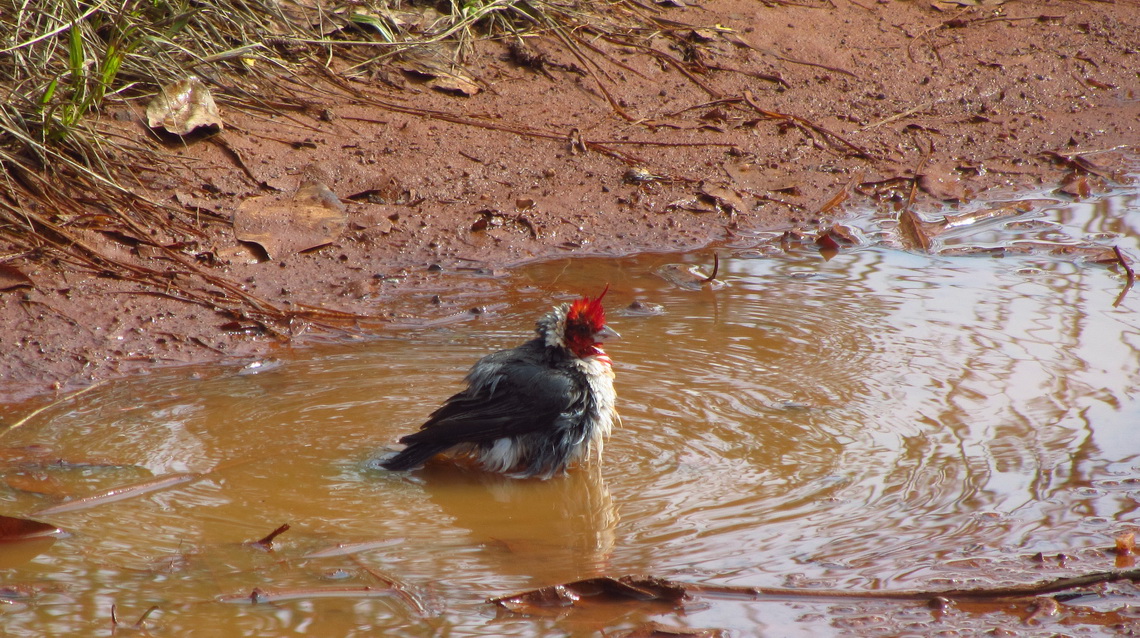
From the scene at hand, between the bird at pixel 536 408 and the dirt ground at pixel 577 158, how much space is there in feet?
4.71

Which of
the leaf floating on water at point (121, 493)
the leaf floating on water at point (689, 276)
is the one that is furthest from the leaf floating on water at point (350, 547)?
the leaf floating on water at point (689, 276)

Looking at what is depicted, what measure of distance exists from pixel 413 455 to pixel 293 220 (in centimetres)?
265

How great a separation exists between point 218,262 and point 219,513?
256cm

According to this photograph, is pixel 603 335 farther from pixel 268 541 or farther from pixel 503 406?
pixel 268 541

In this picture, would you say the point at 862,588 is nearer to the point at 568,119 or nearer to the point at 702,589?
the point at 702,589

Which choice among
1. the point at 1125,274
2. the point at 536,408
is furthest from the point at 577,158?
the point at 1125,274

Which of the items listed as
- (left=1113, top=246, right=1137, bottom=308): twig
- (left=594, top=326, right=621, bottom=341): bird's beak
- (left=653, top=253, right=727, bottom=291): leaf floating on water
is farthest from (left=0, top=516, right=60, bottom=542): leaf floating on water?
(left=1113, top=246, right=1137, bottom=308): twig

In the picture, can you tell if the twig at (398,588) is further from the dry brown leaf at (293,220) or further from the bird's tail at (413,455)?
the dry brown leaf at (293,220)

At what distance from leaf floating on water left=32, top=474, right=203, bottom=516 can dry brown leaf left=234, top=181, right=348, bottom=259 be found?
7.74ft

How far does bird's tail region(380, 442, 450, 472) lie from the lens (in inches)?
181

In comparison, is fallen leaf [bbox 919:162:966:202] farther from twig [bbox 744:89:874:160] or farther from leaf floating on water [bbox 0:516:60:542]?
leaf floating on water [bbox 0:516:60:542]

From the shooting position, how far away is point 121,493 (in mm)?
4215

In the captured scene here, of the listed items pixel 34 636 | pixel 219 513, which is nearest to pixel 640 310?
pixel 219 513

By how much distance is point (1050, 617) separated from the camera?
10.8 ft
